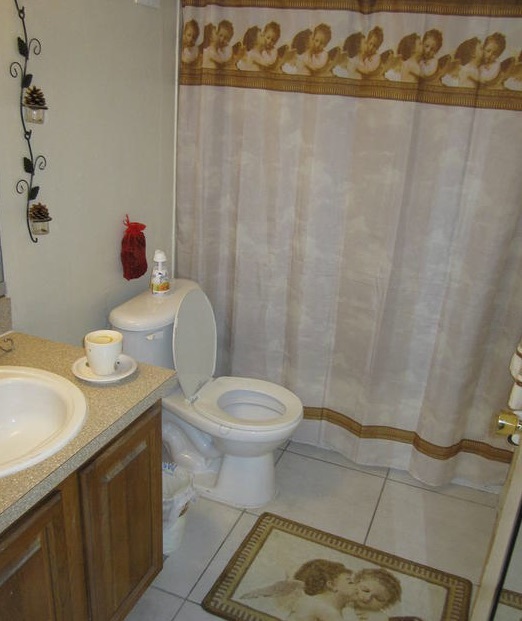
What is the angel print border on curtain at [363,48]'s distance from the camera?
1.95 m

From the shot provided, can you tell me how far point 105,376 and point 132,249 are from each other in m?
0.78

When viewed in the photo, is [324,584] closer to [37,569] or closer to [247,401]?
[247,401]

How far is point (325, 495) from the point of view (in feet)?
7.89

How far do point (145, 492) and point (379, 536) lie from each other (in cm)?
105

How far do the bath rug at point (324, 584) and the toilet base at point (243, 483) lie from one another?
15 centimetres

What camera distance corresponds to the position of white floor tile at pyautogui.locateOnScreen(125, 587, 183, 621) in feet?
5.91

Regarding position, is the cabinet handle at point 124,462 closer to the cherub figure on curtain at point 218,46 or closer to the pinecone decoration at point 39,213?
the pinecone decoration at point 39,213

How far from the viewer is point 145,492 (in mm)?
1593

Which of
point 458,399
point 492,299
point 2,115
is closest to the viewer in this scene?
point 2,115

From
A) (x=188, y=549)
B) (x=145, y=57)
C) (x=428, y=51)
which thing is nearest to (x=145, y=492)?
(x=188, y=549)

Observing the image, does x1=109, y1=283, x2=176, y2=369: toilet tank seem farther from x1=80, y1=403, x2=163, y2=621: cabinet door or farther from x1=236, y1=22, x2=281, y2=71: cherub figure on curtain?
x1=236, y1=22, x2=281, y2=71: cherub figure on curtain

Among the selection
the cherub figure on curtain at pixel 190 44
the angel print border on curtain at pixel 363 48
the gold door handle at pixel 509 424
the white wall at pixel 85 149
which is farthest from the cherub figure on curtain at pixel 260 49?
the gold door handle at pixel 509 424

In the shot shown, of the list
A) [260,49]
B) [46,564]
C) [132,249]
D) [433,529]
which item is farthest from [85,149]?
[433,529]

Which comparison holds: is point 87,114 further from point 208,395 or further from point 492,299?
point 492,299
